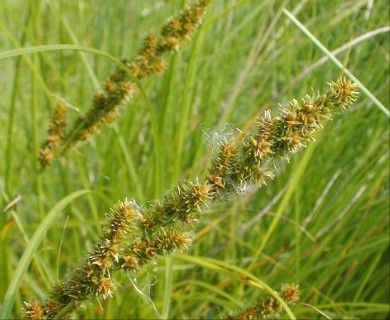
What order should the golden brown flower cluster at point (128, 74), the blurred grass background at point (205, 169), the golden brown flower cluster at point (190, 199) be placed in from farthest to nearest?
the blurred grass background at point (205, 169) < the golden brown flower cluster at point (128, 74) < the golden brown flower cluster at point (190, 199)

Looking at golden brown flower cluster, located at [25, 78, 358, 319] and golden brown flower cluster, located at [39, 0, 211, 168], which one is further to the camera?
golden brown flower cluster, located at [39, 0, 211, 168]

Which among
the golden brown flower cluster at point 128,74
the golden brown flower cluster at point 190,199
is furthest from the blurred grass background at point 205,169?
the golden brown flower cluster at point 190,199

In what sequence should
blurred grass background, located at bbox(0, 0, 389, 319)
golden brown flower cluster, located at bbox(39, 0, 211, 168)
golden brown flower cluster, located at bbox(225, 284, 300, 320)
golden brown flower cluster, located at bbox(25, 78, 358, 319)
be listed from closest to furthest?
golden brown flower cluster, located at bbox(25, 78, 358, 319), golden brown flower cluster, located at bbox(225, 284, 300, 320), golden brown flower cluster, located at bbox(39, 0, 211, 168), blurred grass background, located at bbox(0, 0, 389, 319)

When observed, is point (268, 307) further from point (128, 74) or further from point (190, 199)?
point (128, 74)

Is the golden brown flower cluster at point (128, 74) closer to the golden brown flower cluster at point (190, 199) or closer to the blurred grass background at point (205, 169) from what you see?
the blurred grass background at point (205, 169)

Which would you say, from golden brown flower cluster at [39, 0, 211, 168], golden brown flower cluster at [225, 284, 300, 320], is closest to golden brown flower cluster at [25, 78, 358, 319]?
golden brown flower cluster at [225, 284, 300, 320]

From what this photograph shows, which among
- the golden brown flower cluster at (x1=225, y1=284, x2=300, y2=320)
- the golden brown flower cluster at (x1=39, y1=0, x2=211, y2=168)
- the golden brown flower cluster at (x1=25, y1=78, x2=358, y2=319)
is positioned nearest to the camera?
the golden brown flower cluster at (x1=25, y1=78, x2=358, y2=319)

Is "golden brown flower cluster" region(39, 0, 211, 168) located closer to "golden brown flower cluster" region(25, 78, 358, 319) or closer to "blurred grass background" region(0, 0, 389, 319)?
"blurred grass background" region(0, 0, 389, 319)

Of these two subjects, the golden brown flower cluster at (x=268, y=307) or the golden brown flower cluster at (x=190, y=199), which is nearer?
the golden brown flower cluster at (x=190, y=199)

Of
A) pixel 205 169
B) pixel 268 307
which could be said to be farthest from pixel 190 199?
pixel 205 169
